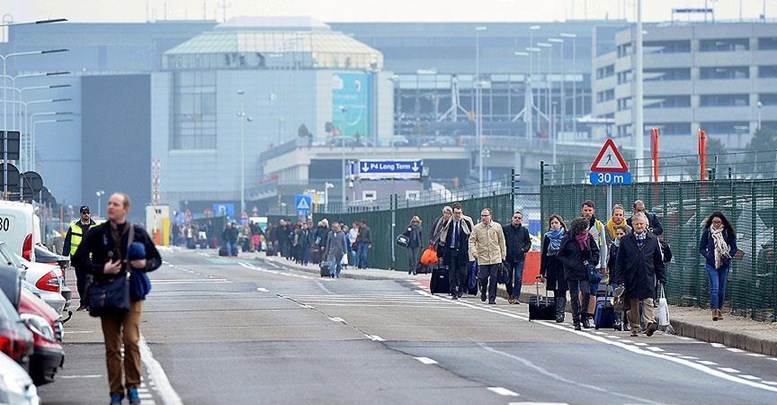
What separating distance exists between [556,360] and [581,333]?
5215mm

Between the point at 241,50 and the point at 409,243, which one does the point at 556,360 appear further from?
the point at 241,50

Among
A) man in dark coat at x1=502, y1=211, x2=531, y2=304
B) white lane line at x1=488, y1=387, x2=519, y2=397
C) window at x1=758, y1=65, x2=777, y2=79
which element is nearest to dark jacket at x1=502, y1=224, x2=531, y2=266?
man in dark coat at x1=502, y1=211, x2=531, y2=304

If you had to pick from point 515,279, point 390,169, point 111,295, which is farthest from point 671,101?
point 111,295

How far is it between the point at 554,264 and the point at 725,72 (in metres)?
134

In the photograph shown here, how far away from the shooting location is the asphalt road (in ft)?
56.4

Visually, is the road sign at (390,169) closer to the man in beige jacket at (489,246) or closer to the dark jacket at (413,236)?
the dark jacket at (413,236)

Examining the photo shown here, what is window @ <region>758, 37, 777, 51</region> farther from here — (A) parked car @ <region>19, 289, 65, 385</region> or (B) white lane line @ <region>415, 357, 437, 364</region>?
(A) parked car @ <region>19, 289, 65, 385</region>

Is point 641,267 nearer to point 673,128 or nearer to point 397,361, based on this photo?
point 397,361

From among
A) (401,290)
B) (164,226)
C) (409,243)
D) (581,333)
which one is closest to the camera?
(581,333)

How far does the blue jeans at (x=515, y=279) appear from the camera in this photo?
1378 inches

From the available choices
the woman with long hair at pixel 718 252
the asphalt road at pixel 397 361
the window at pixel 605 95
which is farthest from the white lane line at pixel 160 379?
the window at pixel 605 95

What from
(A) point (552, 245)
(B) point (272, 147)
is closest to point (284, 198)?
(B) point (272, 147)

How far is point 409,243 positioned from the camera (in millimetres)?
50406

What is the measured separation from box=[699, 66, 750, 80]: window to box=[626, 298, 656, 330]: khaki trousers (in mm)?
134901
